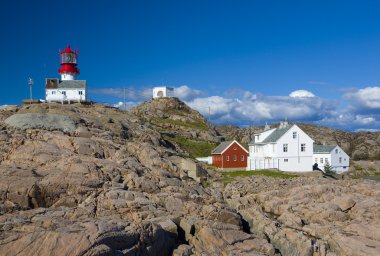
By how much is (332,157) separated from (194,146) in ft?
75.1

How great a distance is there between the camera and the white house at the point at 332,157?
65.1 metres

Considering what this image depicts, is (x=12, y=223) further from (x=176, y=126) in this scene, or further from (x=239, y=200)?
(x=176, y=126)

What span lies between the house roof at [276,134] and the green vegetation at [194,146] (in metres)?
12.7

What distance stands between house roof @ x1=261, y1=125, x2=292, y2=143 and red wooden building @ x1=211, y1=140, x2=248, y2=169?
3920 mm

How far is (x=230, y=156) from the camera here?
5941 centimetres

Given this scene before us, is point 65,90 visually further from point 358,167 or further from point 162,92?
point 358,167

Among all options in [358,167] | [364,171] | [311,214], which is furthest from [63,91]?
[358,167]

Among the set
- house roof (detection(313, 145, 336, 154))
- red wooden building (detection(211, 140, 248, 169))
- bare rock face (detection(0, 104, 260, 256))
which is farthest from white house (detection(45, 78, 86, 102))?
house roof (detection(313, 145, 336, 154))

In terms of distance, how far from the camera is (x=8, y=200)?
2417 centimetres

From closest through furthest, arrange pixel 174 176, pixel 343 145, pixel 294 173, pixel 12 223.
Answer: pixel 12 223
pixel 174 176
pixel 294 173
pixel 343 145

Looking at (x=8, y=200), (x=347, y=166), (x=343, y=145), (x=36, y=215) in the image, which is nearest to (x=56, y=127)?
(x=8, y=200)

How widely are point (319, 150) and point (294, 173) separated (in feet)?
43.9

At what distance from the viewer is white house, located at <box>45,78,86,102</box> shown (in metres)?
66.2

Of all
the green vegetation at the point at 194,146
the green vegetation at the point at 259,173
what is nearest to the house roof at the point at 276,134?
the green vegetation at the point at 259,173
